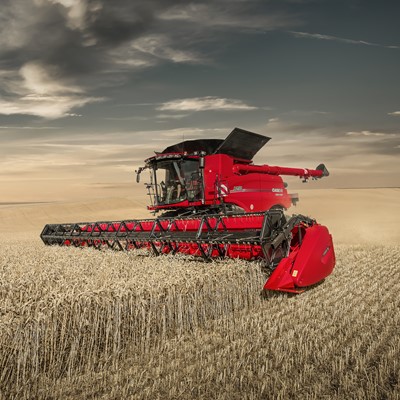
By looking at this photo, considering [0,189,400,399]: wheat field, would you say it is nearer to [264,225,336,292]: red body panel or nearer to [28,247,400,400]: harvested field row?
[28,247,400,400]: harvested field row

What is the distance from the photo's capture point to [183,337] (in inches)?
159

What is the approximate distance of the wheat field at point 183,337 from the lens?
2.96 metres

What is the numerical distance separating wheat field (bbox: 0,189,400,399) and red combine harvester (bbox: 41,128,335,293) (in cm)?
41

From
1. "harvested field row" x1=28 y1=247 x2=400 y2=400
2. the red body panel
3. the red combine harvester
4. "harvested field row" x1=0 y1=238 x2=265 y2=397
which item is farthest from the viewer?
the red combine harvester

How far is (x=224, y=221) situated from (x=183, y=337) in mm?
2641

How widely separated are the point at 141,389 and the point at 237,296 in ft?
7.08

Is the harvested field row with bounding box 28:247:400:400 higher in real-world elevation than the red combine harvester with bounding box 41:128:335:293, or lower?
lower

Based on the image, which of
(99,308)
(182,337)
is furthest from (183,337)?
(99,308)

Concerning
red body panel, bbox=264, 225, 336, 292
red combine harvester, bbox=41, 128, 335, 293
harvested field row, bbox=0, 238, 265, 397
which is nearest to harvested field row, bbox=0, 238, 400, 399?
harvested field row, bbox=0, 238, 265, 397

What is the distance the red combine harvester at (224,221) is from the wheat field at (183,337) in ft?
1.36

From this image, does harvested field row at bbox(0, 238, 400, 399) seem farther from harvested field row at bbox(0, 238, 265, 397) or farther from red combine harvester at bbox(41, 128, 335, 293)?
red combine harvester at bbox(41, 128, 335, 293)

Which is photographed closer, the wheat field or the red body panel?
the wheat field

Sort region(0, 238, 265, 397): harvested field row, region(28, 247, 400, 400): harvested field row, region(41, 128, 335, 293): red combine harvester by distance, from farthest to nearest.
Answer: region(41, 128, 335, 293): red combine harvester → region(0, 238, 265, 397): harvested field row → region(28, 247, 400, 400): harvested field row

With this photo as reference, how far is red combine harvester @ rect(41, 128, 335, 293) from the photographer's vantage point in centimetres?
528
